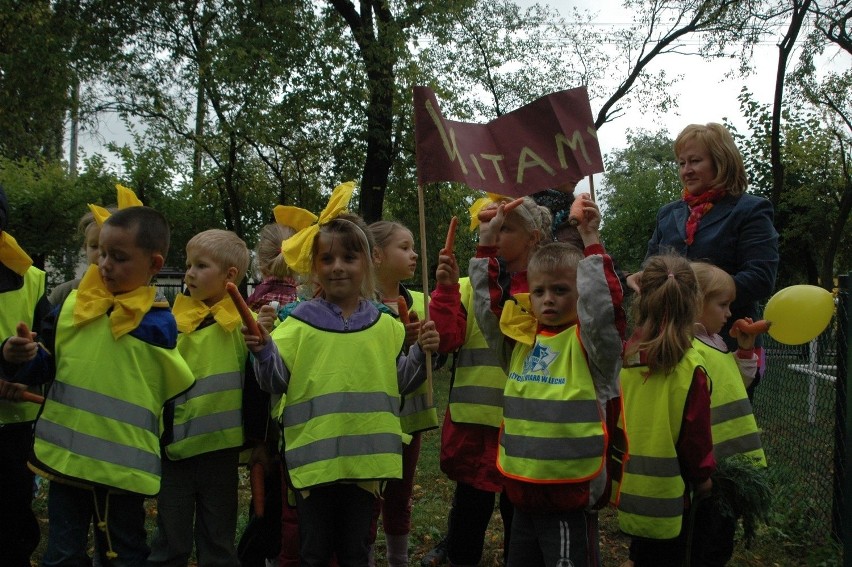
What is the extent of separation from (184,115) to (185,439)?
1310 cm

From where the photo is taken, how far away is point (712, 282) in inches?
137

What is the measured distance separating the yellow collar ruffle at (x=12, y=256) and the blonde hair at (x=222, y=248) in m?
0.79

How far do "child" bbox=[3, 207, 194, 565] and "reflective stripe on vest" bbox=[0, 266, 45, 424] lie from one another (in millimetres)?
699

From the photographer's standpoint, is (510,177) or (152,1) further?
(152,1)

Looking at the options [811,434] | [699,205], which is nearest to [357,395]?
[699,205]

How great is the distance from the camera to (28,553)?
364cm

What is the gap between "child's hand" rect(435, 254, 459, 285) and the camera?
3.36 meters

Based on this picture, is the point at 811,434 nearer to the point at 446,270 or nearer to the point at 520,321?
the point at 520,321

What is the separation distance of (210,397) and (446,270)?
3.90 feet

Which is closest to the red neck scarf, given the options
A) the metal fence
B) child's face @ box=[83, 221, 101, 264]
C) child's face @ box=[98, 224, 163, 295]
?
the metal fence

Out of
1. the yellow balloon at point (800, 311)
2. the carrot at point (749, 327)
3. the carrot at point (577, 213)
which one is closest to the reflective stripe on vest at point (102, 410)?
the carrot at point (577, 213)

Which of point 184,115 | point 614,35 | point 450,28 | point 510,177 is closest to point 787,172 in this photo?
point 614,35

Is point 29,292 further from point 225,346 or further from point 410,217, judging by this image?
point 410,217

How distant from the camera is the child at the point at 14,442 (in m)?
3.59
